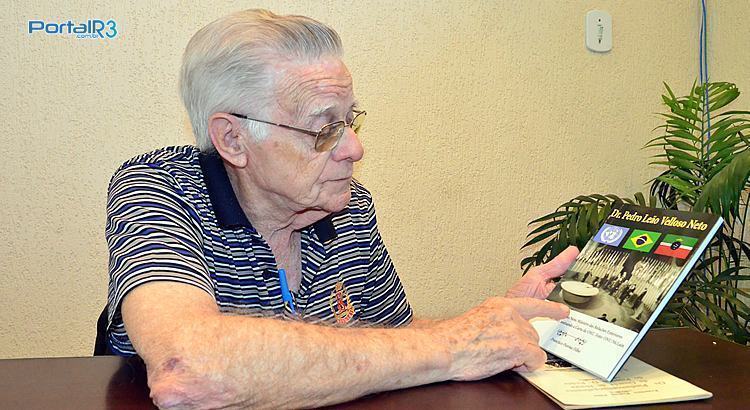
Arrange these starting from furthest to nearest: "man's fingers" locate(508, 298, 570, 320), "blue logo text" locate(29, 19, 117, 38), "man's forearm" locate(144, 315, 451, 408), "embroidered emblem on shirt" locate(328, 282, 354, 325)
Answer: "blue logo text" locate(29, 19, 117, 38) → "embroidered emblem on shirt" locate(328, 282, 354, 325) → "man's fingers" locate(508, 298, 570, 320) → "man's forearm" locate(144, 315, 451, 408)

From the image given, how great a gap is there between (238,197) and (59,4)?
3.64 ft

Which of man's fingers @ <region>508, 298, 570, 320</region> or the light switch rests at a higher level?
the light switch

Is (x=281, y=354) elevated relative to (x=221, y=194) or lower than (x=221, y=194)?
lower

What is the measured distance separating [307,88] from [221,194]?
9.5 inches

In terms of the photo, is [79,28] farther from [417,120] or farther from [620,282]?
[620,282]

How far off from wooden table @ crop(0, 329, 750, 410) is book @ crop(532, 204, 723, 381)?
98 mm

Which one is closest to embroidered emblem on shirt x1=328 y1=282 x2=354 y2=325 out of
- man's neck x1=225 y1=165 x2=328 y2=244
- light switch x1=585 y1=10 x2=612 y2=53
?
man's neck x1=225 y1=165 x2=328 y2=244

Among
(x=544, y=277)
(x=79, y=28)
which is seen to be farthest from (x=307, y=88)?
(x=79, y=28)

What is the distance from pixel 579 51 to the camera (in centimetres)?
268

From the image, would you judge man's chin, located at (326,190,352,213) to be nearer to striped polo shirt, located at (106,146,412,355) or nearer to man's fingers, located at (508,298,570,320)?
striped polo shirt, located at (106,146,412,355)

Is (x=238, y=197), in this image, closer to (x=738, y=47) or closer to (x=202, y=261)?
(x=202, y=261)

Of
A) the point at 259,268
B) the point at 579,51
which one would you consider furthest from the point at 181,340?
the point at 579,51

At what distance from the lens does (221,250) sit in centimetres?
131

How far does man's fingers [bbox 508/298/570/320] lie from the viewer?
108 centimetres
